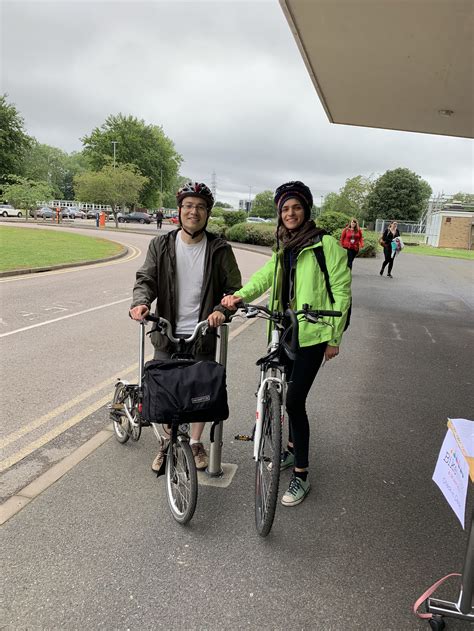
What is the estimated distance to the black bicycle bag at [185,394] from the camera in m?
2.61

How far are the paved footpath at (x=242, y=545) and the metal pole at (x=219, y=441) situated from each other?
19 centimetres

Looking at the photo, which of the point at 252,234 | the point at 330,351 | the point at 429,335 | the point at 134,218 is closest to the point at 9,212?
the point at 134,218

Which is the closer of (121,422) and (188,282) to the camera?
(188,282)

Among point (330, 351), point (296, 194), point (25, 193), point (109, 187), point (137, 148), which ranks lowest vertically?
point (330, 351)

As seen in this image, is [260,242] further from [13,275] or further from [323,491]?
[323,491]

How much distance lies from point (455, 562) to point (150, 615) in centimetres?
169

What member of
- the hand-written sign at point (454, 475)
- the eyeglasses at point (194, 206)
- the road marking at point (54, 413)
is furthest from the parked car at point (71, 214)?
the hand-written sign at point (454, 475)

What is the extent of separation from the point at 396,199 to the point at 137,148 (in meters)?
40.6

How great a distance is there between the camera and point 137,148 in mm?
69500

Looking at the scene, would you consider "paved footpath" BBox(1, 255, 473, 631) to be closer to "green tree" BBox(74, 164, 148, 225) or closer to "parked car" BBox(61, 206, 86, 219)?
"green tree" BBox(74, 164, 148, 225)

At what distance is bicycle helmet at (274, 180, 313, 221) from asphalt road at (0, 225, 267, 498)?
2.51m

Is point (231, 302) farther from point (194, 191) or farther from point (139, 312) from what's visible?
point (194, 191)

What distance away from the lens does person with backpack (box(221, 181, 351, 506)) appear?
296 centimetres

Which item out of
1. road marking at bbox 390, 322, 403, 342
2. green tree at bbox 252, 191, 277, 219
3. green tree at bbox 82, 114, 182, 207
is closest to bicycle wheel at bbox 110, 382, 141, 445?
road marking at bbox 390, 322, 403, 342
